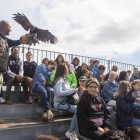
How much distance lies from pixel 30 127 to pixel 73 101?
2.98 ft

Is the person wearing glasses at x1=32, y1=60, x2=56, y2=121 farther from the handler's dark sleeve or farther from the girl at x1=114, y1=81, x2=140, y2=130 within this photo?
the girl at x1=114, y1=81, x2=140, y2=130

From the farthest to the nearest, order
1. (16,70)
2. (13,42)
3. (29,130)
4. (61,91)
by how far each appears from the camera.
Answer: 1. (16,70)
2. (13,42)
3. (61,91)
4. (29,130)

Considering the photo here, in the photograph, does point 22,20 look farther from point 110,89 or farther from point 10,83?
point 110,89

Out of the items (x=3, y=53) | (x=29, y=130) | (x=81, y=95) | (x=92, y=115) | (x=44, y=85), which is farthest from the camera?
(x=44, y=85)

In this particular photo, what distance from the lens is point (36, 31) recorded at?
591cm

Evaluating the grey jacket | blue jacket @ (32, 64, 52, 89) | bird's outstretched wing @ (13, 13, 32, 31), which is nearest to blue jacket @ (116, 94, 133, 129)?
the grey jacket

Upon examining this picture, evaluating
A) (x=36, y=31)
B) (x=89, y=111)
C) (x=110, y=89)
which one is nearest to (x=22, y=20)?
(x=36, y=31)

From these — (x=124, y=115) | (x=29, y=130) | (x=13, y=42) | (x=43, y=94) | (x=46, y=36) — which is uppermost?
(x=46, y=36)

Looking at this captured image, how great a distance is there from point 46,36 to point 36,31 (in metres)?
0.45

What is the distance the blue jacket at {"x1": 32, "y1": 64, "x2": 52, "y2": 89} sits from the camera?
3.44 m

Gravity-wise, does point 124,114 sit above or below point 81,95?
below

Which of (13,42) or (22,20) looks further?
(22,20)

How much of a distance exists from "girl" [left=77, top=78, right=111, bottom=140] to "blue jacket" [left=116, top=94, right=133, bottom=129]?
0.33 metres

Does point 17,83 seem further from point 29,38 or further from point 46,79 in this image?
point 29,38
